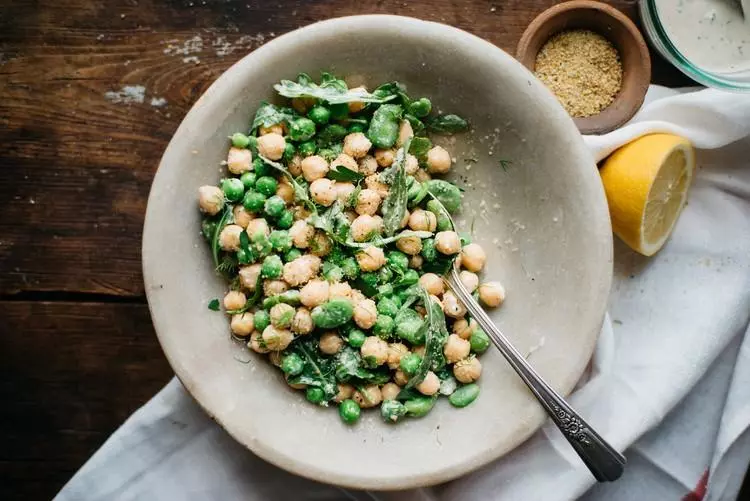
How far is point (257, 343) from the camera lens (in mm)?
1363

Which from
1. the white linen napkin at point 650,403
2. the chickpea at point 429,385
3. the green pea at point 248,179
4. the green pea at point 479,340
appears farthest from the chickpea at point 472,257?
the green pea at point 248,179

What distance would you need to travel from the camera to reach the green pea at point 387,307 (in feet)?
4.44

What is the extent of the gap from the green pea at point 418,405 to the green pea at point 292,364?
22cm

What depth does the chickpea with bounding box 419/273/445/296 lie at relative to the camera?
54.0 inches

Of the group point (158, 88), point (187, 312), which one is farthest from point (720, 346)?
point (158, 88)

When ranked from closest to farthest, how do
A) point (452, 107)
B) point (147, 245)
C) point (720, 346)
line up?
point (147, 245) < point (452, 107) < point (720, 346)

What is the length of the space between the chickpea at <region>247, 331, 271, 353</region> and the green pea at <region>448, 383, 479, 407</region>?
1.22 ft

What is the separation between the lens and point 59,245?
1639mm

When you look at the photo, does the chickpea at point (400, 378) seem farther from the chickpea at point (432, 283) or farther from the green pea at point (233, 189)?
the green pea at point (233, 189)

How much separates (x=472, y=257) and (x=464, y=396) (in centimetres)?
27

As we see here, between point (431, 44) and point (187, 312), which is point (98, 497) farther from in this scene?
point (431, 44)

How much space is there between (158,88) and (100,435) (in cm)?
81

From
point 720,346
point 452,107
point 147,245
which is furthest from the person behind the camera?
point 720,346

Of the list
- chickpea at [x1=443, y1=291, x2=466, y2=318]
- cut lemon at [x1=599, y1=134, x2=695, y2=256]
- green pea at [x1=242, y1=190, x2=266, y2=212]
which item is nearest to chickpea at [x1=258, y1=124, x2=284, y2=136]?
green pea at [x1=242, y1=190, x2=266, y2=212]
